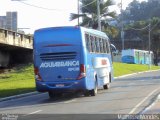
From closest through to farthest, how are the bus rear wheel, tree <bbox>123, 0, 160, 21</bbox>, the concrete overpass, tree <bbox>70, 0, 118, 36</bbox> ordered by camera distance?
1. the bus rear wheel
2. the concrete overpass
3. tree <bbox>70, 0, 118, 36</bbox>
4. tree <bbox>123, 0, 160, 21</bbox>

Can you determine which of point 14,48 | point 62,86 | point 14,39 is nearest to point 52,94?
point 62,86

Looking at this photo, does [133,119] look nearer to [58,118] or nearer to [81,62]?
[58,118]

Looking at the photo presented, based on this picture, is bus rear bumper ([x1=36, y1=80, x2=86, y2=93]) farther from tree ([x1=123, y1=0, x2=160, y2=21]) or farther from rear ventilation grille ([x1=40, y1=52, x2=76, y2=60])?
tree ([x1=123, y1=0, x2=160, y2=21])

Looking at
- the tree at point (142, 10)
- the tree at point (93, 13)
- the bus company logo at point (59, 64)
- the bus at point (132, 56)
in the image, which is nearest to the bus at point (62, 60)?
the bus company logo at point (59, 64)

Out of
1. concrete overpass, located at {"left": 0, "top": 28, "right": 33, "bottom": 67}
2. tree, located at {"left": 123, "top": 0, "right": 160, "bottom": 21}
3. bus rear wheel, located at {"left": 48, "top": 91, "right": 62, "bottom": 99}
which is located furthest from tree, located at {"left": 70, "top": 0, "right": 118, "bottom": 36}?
tree, located at {"left": 123, "top": 0, "right": 160, "bottom": 21}

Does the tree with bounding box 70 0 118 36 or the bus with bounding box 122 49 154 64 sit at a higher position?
the tree with bounding box 70 0 118 36

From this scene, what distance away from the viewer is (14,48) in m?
54.0

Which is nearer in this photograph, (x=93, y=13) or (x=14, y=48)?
(x=14, y=48)

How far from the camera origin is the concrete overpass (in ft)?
158

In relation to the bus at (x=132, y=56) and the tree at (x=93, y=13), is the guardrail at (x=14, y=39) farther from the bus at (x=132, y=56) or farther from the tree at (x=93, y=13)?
the bus at (x=132, y=56)

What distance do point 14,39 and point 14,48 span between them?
3.79 meters

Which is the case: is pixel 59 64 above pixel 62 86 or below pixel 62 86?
above

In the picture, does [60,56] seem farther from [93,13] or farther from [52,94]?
[93,13]

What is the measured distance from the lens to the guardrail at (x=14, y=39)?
47156 millimetres
